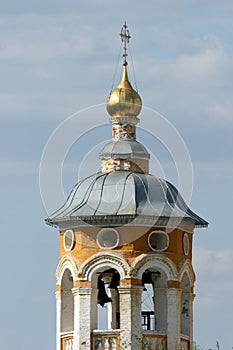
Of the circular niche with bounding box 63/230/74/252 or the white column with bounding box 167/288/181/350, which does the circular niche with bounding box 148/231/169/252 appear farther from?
the circular niche with bounding box 63/230/74/252

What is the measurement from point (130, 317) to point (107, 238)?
7.37ft

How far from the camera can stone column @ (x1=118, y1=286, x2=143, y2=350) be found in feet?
207

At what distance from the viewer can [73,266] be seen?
6438 centimetres

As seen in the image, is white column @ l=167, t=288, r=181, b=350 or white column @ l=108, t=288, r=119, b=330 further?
white column @ l=108, t=288, r=119, b=330

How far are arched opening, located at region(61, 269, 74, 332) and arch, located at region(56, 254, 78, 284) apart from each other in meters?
0.11

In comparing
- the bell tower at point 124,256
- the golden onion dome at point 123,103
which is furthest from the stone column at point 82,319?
the golden onion dome at point 123,103

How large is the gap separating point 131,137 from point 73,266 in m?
3.93

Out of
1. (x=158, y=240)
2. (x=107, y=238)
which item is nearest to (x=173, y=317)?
(x=158, y=240)

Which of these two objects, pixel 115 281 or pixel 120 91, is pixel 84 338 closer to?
pixel 115 281

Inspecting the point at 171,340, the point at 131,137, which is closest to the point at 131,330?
the point at 171,340

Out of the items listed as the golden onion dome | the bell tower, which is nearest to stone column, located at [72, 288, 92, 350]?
the bell tower

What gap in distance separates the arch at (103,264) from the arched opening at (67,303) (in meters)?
0.74

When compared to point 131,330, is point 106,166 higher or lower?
higher

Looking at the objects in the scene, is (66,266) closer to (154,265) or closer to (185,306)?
(154,265)
